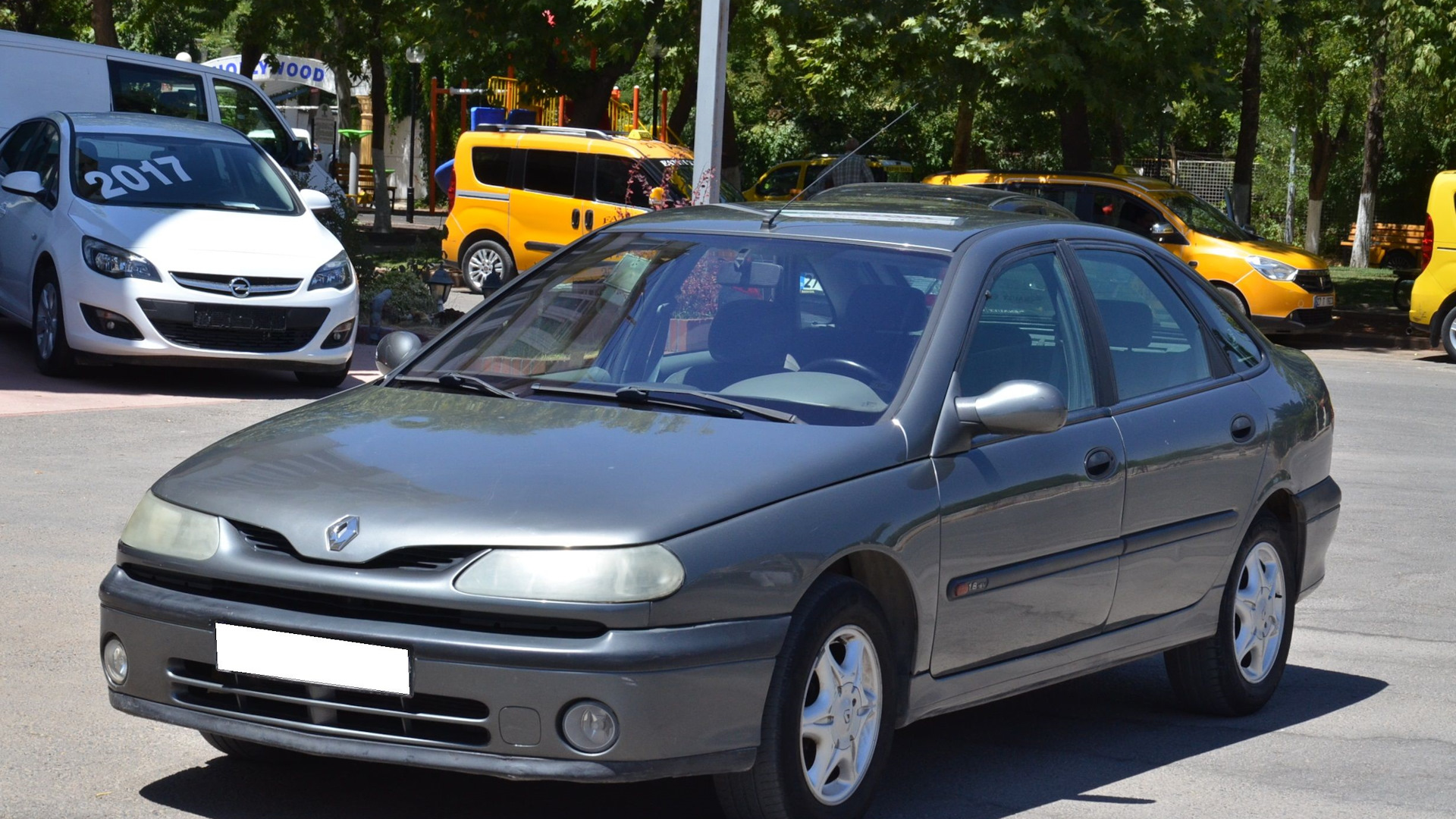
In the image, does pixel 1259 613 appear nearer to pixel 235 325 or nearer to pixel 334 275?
pixel 235 325

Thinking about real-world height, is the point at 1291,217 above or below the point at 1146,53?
below

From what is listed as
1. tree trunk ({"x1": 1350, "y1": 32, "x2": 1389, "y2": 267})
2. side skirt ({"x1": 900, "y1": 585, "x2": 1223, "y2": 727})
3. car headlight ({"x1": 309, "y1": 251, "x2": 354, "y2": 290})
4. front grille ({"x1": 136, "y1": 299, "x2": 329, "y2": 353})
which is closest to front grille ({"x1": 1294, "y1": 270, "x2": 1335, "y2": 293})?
car headlight ({"x1": 309, "y1": 251, "x2": 354, "y2": 290})

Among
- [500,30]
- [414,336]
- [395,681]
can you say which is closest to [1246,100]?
[500,30]

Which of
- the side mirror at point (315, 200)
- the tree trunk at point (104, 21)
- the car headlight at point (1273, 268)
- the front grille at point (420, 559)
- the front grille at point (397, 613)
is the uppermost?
the tree trunk at point (104, 21)

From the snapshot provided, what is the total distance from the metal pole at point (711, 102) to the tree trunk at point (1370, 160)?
25.3m

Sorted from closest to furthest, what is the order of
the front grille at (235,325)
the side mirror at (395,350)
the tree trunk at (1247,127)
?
the side mirror at (395,350)
the front grille at (235,325)
the tree trunk at (1247,127)

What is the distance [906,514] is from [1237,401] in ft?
6.24

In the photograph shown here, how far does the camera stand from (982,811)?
15.3ft

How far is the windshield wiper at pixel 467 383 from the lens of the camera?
4.71 m

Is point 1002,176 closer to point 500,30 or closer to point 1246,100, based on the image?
point 1246,100

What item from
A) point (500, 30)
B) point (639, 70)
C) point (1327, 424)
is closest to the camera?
point (1327, 424)

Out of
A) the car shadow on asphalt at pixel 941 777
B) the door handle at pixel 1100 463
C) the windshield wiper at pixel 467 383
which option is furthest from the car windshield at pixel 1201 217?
the windshield wiper at pixel 467 383

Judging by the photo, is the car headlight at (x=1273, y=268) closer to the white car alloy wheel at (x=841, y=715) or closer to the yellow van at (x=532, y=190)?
the yellow van at (x=532, y=190)

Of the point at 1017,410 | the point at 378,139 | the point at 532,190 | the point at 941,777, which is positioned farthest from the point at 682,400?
the point at 378,139
